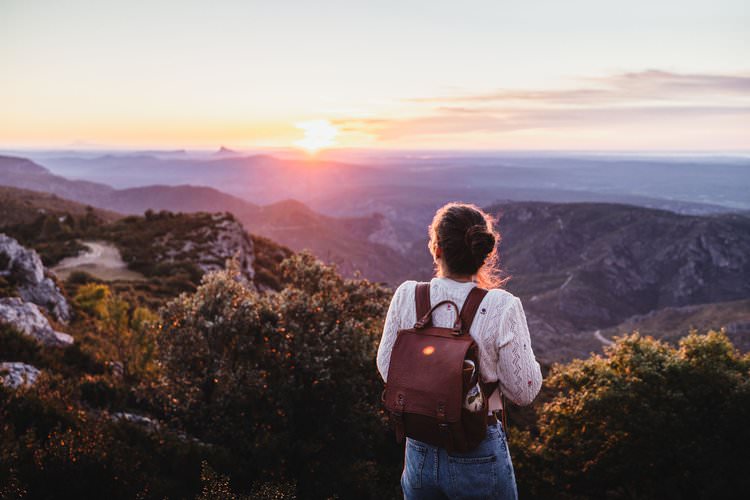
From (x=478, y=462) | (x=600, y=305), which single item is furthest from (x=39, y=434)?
(x=600, y=305)

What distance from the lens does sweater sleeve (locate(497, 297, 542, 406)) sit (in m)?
3.06

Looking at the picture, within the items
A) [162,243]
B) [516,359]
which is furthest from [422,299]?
[162,243]

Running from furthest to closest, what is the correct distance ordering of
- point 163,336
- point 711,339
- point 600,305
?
point 600,305 < point 711,339 < point 163,336

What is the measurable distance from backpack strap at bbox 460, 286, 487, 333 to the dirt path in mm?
37415

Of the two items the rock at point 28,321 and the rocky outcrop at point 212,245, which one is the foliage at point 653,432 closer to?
the rock at point 28,321

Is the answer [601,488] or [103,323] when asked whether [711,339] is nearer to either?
[601,488]

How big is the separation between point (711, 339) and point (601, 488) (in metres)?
6.04

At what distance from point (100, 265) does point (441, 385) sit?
44248 mm

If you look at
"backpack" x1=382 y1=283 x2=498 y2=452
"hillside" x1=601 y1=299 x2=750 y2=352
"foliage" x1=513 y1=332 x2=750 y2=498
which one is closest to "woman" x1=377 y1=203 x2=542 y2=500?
"backpack" x1=382 y1=283 x2=498 y2=452

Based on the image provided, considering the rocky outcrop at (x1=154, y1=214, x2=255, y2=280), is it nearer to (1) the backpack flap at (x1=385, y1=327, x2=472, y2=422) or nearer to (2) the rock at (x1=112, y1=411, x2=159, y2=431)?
(2) the rock at (x1=112, y1=411, x2=159, y2=431)

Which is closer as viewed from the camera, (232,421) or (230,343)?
(232,421)

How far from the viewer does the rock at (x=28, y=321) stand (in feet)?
42.2

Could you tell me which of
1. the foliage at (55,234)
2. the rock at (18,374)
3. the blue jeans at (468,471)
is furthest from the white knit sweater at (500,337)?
the foliage at (55,234)

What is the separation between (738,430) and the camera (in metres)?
11.6
